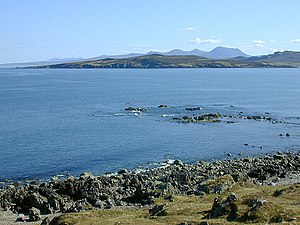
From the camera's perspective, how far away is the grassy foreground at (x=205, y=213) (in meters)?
32.4

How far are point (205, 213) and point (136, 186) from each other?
23149mm

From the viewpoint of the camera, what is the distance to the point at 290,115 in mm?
138125

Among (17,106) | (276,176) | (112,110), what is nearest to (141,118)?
(112,110)

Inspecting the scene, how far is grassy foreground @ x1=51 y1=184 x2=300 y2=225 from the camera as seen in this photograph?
106 feet

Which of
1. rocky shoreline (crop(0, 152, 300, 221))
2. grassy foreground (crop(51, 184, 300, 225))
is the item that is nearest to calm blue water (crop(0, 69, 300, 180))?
rocky shoreline (crop(0, 152, 300, 221))

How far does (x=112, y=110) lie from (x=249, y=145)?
6727cm

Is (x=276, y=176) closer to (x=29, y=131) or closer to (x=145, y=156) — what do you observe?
(x=145, y=156)

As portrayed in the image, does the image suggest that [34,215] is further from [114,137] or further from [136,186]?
[114,137]

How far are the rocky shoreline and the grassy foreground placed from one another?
531 centimetres

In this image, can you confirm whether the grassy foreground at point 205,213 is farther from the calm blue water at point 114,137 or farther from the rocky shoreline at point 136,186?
the calm blue water at point 114,137

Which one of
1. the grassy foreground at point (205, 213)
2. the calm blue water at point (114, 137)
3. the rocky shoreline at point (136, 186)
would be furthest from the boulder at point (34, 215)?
the calm blue water at point (114, 137)

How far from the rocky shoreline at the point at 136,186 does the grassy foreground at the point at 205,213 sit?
5307mm

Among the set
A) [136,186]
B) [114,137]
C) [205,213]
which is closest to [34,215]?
[136,186]

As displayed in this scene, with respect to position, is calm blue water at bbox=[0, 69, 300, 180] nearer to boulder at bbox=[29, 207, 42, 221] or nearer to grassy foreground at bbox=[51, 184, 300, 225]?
boulder at bbox=[29, 207, 42, 221]
